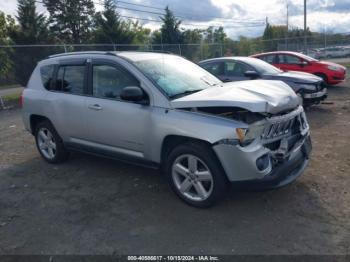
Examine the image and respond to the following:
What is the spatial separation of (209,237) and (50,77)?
3.82m

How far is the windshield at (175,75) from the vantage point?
437 cm

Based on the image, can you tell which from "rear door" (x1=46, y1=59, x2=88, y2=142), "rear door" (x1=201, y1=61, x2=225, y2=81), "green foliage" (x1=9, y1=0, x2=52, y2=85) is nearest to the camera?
"rear door" (x1=46, y1=59, x2=88, y2=142)

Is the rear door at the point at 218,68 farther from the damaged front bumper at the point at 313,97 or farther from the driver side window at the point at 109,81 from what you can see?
the driver side window at the point at 109,81

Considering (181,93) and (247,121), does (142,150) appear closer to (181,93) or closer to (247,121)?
(181,93)

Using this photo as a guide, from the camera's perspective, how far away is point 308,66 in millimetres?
12602

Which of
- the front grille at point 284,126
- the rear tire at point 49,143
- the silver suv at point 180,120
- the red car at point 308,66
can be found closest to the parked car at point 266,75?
the red car at point 308,66

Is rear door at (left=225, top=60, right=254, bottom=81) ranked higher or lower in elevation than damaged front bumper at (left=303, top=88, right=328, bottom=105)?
higher

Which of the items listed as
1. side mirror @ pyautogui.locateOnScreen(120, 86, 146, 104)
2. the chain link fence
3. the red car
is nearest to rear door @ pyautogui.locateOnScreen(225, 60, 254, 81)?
the chain link fence

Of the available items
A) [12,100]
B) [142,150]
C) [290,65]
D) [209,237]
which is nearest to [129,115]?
[142,150]

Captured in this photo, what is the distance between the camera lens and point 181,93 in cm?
433

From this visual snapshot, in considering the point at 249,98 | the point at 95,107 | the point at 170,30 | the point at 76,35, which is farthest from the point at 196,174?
the point at 76,35

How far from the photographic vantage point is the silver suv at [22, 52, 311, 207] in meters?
3.65

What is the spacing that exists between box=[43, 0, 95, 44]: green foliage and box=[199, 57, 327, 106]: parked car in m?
24.4

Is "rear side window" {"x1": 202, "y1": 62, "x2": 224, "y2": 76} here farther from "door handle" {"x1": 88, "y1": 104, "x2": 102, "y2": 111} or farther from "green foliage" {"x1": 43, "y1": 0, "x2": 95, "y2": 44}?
"green foliage" {"x1": 43, "y1": 0, "x2": 95, "y2": 44}
